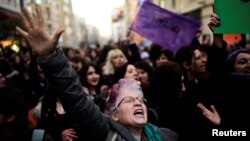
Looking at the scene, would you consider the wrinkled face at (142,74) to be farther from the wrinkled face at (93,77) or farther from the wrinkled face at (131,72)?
the wrinkled face at (93,77)

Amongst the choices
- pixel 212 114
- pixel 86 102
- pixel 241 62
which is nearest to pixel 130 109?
pixel 86 102

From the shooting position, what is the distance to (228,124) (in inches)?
115

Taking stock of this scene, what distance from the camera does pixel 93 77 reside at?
543 cm

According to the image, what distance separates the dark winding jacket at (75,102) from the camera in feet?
7.61

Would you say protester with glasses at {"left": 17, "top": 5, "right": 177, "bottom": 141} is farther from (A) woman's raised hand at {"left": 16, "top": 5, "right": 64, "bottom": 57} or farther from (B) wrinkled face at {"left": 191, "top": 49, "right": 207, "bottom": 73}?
(B) wrinkled face at {"left": 191, "top": 49, "right": 207, "bottom": 73}

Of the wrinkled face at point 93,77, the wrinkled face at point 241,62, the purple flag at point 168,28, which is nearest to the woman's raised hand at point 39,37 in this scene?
the wrinkled face at point 241,62

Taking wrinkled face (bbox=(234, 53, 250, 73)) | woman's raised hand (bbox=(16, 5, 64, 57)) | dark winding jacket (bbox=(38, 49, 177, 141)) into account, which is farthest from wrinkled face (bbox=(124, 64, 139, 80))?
woman's raised hand (bbox=(16, 5, 64, 57))

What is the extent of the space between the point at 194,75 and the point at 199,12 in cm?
1883

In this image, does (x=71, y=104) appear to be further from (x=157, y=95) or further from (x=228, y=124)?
(x=157, y=95)

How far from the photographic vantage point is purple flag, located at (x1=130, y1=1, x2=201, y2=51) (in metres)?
7.21

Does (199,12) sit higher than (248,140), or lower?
higher

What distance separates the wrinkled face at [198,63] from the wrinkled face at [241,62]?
1180 mm

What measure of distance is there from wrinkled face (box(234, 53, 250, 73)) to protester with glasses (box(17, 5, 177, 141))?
42.7 inches

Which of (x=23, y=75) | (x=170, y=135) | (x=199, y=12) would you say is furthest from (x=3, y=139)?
(x=199, y=12)
